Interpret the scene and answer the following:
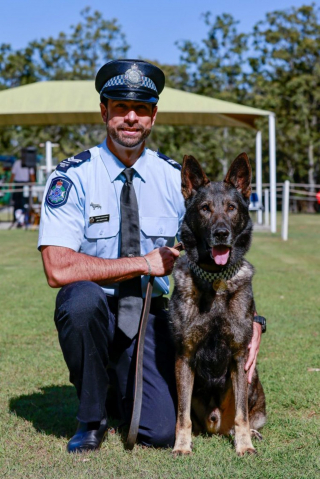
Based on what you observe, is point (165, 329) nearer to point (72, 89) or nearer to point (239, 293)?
point (239, 293)

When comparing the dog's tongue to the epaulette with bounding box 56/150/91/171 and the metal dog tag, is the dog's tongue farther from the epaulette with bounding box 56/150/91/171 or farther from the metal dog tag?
the epaulette with bounding box 56/150/91/171

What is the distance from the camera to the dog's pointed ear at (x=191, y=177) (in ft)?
9.93

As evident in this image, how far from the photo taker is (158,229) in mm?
3381

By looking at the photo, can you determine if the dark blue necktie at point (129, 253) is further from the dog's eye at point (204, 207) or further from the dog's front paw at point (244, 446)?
the dog's front paw at point (244, 446)

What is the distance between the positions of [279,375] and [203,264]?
1.51 meters

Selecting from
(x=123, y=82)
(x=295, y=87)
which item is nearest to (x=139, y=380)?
(x=123, y=82)

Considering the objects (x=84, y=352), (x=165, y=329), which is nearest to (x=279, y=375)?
(x=165, y=329)

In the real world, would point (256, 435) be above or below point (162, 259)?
below

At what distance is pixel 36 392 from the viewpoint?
390 cm

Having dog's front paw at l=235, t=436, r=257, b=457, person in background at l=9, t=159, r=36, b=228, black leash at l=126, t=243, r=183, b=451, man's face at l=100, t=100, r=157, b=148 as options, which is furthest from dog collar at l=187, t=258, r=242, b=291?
person in background at l=9, t=159, r=36, b=228

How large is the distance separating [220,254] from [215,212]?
195 millimetres

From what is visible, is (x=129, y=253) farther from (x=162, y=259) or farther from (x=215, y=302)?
(x=215, y=302)

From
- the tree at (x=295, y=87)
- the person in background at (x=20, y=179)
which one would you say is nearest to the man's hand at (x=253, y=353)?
the person in background at (x=20, y=179)

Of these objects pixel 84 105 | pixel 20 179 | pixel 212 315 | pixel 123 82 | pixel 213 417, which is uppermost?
pixel 84 105
